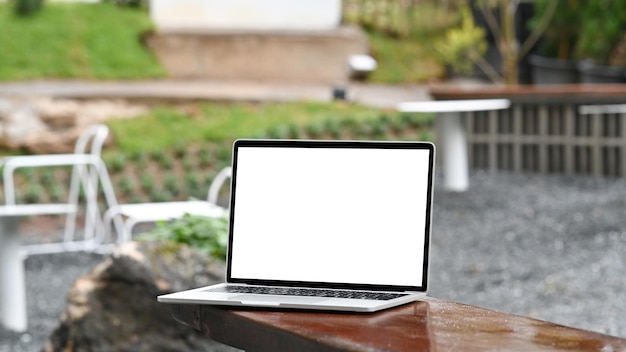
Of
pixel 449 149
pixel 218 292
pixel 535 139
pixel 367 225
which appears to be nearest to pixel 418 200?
pixel 367 225

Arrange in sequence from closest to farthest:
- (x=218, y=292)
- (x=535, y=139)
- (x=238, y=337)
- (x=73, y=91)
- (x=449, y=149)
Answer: (x=238, y=337) → (x=218, y=292) → (x=449, y=149) → (x=535, y=139) → (x=73, y=91)

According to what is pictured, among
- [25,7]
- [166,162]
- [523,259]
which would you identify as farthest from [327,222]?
[25,7]

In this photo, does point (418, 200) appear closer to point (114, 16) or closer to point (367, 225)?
point (367, 225)

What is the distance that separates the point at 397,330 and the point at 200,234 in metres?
3.31

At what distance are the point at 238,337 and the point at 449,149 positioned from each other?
31.5ft

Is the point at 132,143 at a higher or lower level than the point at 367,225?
lower

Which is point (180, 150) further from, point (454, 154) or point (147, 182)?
point (454, 154)

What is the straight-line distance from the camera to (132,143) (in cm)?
1269

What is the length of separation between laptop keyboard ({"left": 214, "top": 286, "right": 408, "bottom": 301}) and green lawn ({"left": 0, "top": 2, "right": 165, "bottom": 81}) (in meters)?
15.8

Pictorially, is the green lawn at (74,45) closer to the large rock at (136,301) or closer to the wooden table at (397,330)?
the large rock at (136,301)

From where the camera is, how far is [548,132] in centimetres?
1180

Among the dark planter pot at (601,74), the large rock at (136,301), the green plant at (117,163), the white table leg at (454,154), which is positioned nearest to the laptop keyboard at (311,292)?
the large rock at (136,301)

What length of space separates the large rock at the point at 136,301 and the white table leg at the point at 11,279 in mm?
1641

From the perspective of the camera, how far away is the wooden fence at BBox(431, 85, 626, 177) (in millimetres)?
11172
